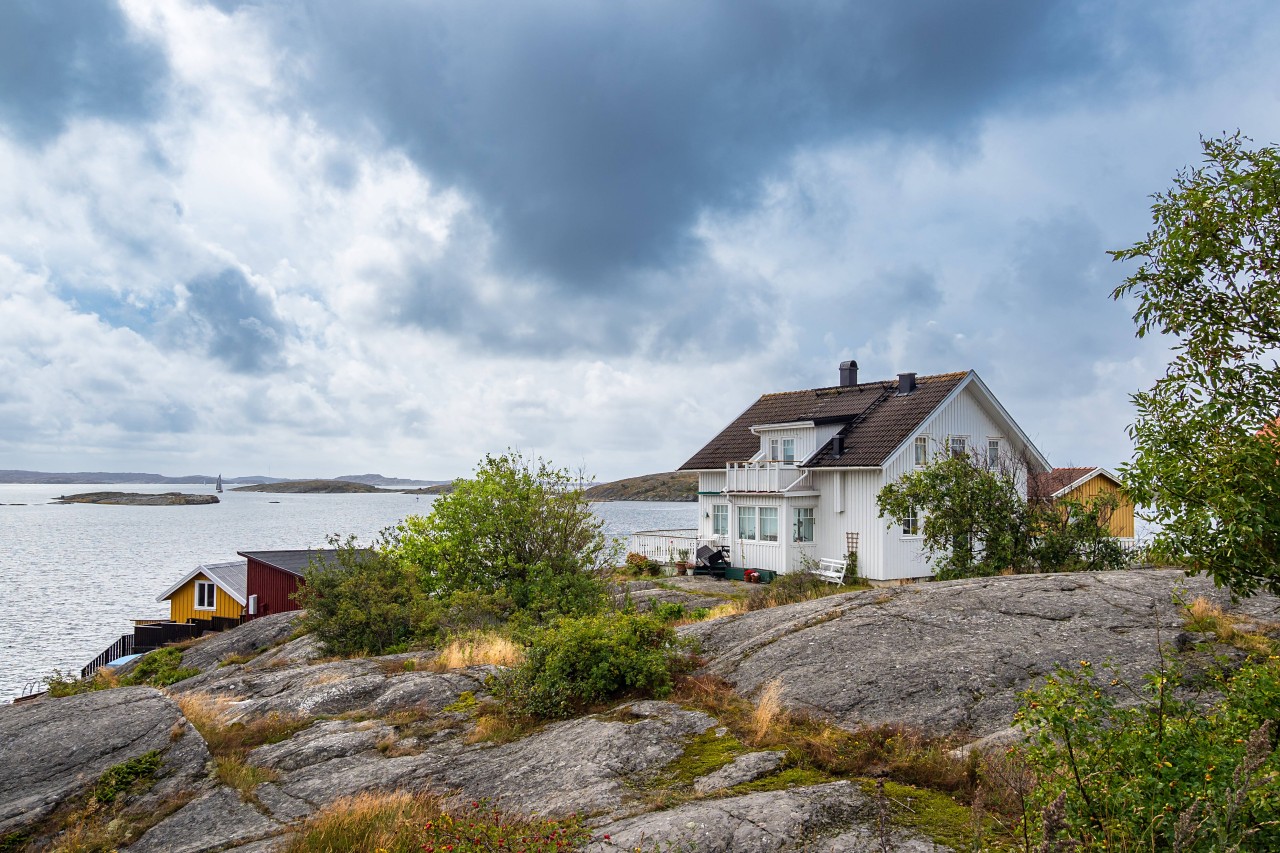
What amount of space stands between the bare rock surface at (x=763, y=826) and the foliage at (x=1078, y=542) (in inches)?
555

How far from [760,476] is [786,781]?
24.2 meters

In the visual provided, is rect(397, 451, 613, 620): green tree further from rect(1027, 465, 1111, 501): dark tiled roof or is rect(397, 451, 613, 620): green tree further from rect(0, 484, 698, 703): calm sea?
rect(1027, 465, 1111, 501): dark tiled roof

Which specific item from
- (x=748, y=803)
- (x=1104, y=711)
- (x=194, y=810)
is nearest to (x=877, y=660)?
(x=748, y=803)

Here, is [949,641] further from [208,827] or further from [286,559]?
[286,559]

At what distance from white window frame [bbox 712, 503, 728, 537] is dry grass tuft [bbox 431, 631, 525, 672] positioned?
1915cm

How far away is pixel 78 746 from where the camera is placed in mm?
8648

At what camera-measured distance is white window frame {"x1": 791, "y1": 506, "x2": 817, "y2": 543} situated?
29906 millimetres

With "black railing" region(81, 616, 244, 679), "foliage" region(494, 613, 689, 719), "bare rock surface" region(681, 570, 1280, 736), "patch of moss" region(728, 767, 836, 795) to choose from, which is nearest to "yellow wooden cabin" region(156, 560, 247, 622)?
"black railing" region(81, 616, 244, 679)

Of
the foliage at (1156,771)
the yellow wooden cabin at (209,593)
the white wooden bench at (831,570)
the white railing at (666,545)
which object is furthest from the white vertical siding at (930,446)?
the yellow wooden cabin at (209,593)

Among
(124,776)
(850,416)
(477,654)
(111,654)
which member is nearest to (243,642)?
(111,654)

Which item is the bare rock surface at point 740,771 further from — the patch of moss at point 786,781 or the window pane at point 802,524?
the window pane at point 802,524

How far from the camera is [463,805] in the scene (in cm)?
710

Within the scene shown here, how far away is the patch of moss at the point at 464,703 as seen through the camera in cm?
1052

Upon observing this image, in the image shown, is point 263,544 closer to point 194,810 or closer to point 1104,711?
point 194,810
